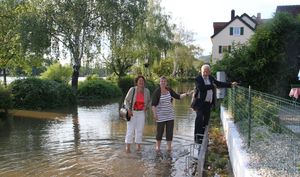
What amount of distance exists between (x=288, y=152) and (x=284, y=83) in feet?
50.0

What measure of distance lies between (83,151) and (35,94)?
1293 centimetres

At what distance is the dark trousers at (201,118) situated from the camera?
32.6 ft

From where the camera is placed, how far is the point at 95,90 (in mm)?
32531

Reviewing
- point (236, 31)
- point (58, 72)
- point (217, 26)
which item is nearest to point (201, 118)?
point (58, 72)

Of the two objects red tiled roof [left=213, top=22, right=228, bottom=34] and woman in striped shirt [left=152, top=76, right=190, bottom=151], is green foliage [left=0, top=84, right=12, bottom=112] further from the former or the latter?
red tiled roof [left=213, top=22, right=228, bottom=34]

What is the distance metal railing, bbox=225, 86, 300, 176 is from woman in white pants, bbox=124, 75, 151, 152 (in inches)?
92.0

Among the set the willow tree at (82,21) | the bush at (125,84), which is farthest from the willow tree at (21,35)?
the bush at (125,84)

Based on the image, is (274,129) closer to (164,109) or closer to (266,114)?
(266,114)

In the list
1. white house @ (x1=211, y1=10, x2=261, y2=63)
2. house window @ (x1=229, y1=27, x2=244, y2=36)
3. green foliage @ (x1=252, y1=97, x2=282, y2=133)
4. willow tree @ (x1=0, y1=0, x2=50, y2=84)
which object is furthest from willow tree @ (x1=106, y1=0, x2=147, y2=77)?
house window @ (x1=229, y1=27, x2=244, y2=36)

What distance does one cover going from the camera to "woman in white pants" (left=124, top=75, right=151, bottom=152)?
10.1 metres

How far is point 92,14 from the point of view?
2842 centimetres

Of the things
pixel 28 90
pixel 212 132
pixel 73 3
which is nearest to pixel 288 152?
pixel 212 132

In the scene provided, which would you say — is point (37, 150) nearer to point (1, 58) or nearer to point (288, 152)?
point (288, 152)

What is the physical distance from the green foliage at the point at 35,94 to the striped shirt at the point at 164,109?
544 inches
